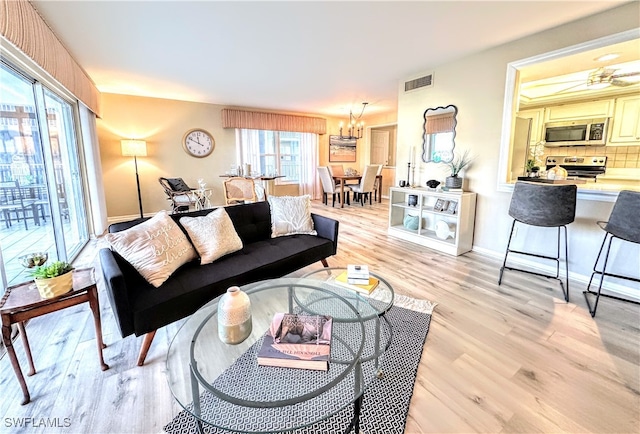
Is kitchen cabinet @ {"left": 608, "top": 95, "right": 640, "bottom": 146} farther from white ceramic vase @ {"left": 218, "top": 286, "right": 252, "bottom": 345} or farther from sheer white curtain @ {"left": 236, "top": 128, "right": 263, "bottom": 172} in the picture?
sheer white curtain @ {"left": 236, "top": 128, "right": 263, "bottom": 172}

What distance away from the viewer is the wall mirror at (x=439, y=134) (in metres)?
3.65

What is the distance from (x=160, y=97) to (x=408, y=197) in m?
5.10

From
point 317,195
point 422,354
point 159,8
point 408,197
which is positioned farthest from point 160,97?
point 422,354

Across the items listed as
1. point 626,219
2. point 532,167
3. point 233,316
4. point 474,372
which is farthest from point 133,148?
point 626,219

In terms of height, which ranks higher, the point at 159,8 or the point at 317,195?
the point at 159,8

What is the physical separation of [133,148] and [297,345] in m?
5.43

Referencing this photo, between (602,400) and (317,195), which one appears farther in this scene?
(317,195)

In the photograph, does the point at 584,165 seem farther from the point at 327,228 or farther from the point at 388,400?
the point at 388,400

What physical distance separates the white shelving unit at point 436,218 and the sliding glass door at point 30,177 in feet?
13.2

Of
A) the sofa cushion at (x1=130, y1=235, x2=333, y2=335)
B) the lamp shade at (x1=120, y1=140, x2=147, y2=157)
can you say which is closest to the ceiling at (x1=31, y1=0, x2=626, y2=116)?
the lamp shade at (x1=120, y1=140, x2=147, y2=157)

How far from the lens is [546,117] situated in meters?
4.76

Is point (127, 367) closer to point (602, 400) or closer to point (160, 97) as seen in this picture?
point (602, 400)

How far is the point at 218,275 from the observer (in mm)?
1929

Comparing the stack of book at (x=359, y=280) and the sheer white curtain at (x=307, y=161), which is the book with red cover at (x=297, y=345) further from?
the sheer white curtain at (x=307, y=161)
